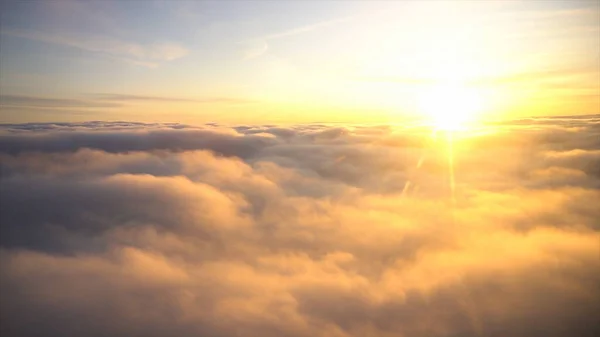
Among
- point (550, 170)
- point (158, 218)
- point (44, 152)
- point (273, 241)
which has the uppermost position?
point (44, 152)

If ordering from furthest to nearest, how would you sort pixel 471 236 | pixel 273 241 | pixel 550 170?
1. pixel 550 170
2. pixel 273 241
3. pixel 471 236

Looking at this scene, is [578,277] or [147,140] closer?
[578,277]

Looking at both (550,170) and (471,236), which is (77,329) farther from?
(550,170)

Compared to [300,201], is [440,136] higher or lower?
higher

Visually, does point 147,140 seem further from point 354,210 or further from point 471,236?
point 471,236

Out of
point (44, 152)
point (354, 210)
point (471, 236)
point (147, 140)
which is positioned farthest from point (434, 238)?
point (147, 140)

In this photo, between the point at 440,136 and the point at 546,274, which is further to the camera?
the point at 440,136

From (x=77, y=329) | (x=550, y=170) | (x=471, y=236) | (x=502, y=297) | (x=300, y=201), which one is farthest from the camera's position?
(x=550, y=170)

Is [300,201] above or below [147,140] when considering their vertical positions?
below

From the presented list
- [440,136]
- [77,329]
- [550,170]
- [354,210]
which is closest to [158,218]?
[77,329]
